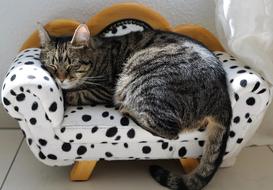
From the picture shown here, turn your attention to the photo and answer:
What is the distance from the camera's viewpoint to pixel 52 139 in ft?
5.02

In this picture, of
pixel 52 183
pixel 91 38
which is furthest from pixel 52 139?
pixel 91 38

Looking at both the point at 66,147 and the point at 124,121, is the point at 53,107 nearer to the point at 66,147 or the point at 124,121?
the point at 66,147

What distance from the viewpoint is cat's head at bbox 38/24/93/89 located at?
163 cm

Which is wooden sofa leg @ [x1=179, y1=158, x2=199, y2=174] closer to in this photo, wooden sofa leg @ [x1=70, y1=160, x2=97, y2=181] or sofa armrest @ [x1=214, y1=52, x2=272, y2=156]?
sofa armrest @ [x1=214, y1=52, x2=272, y2=156]

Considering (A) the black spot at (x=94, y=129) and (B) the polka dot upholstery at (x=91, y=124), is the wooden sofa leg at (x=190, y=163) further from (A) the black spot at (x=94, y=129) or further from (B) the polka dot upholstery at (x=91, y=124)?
(A) the black spot at (x=94, y=129)

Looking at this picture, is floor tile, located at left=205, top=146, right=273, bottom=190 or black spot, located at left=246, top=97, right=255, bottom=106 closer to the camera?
black spot, located at left=246, top=97, right=255, bottom=106

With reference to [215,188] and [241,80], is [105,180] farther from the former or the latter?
[241,80]

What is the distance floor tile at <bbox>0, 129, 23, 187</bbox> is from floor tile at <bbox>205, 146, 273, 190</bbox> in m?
0.86

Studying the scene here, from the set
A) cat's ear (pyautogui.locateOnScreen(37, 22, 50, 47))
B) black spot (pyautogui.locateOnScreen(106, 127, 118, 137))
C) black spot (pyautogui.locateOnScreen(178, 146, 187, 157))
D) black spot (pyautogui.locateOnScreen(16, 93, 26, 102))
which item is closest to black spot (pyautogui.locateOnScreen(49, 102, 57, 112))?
black spot (pyautogui.locateOnScreen(16, 93, 26, 102))

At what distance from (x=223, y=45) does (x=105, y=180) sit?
2.69ft

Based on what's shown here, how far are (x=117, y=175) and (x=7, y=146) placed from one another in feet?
1.94

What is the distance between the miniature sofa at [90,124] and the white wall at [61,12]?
0.43 m

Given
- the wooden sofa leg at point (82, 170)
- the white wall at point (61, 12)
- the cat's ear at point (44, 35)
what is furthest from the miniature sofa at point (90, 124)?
the white wall at point (61, 12)

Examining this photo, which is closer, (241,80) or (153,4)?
(241,80)
